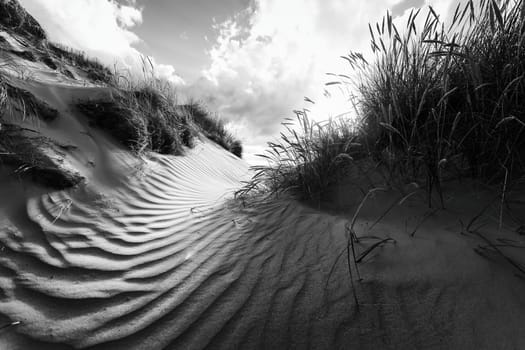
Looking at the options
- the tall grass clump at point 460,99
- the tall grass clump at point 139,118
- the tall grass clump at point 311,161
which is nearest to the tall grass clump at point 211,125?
the tall grass clump at point 139,118

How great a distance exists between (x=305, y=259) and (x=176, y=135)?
12.0 feet

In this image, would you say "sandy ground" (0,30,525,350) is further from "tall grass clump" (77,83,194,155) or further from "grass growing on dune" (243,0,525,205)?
"tall grass clump" (77,83,194,155)

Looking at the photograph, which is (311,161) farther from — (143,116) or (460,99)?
(143,116)

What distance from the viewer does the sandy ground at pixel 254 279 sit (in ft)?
→ 3.03

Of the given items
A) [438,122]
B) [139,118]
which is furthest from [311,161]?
[139,118]

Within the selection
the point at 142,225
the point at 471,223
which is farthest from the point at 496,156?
the point at 142,225

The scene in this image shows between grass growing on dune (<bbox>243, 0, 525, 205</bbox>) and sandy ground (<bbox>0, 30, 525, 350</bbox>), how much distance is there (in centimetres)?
21

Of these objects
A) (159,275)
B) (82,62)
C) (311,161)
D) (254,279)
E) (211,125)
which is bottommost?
(159,275)

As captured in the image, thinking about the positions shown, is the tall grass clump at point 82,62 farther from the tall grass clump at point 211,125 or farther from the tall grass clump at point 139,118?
the tall grass clump at point 211,125

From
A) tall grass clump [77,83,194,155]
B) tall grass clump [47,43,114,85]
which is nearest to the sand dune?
tall grass clump [77,83,194,155]

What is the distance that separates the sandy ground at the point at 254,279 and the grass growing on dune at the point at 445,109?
215mm

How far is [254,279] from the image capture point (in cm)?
133

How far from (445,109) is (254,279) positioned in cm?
158

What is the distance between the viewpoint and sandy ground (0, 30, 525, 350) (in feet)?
3.03
